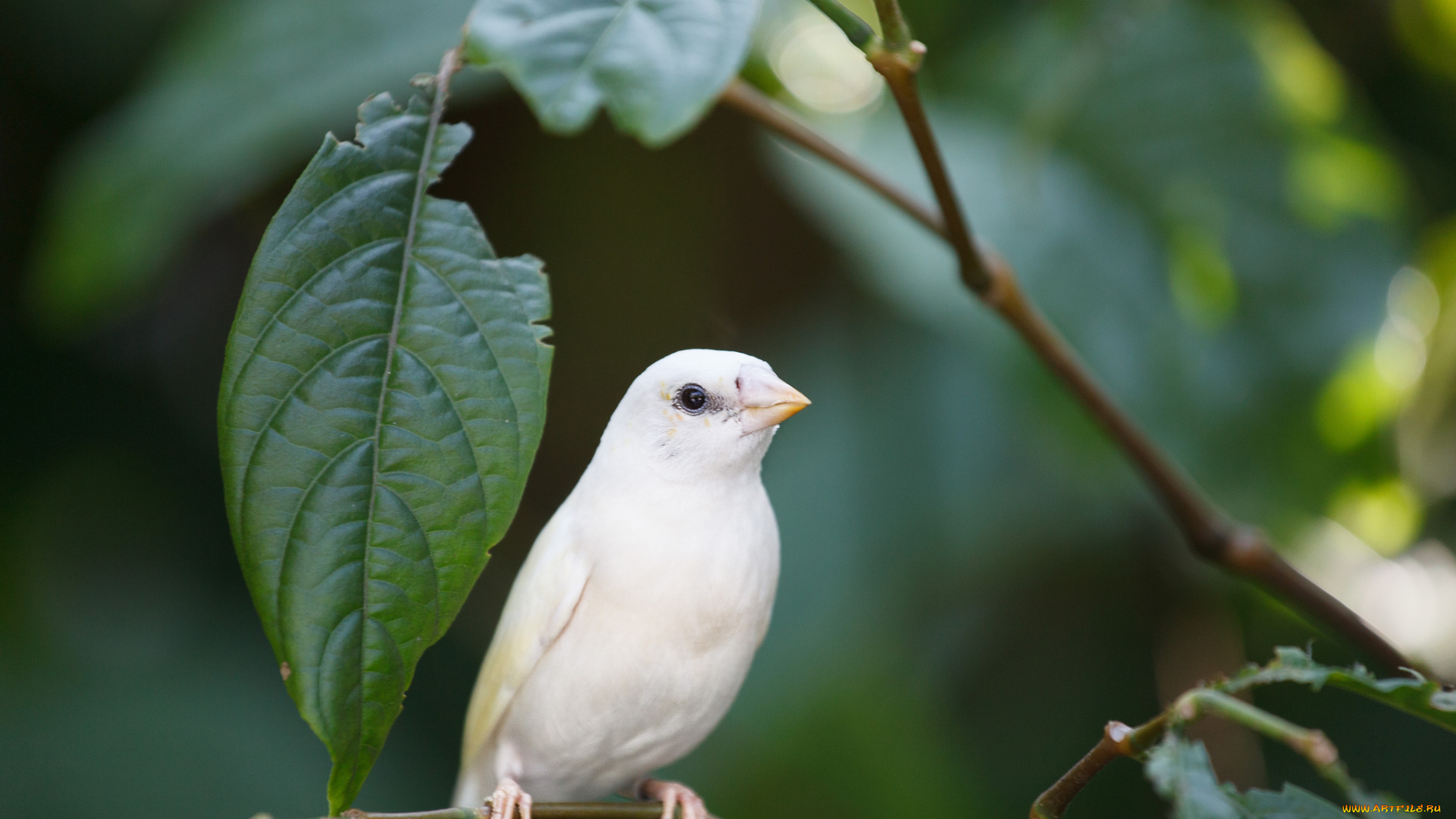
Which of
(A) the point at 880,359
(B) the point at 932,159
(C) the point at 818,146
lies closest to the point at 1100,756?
(B) the point at 932,159

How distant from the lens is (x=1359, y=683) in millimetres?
420

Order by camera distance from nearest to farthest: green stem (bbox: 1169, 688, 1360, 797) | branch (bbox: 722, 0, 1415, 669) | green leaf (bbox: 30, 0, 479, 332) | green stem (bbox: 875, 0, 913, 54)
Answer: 1. green stem (bbox: 1169, 688, 1360, 797)
2. green stem (bbox: 875, 0, 913, 54)
3. branch (bbox: 722, 0, 1415, 669)
4. green leaf (bbox: 30, 0, 479, 332)

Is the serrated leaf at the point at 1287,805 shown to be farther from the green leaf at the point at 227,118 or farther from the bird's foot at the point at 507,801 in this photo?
the green leaf at the point at 227,118

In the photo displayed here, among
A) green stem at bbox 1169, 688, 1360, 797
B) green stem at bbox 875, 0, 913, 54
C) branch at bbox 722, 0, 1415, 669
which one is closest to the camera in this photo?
green stem at bbox 1169, 688, 1360, 797

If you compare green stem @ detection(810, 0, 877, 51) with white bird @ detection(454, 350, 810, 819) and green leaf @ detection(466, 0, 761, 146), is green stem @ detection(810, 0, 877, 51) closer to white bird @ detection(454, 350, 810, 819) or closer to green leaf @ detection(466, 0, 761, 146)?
green leaf @ detection(466, 0, 761, 146)

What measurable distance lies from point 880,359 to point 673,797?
3.01 feet

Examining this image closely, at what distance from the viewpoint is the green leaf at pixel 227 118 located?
108cm

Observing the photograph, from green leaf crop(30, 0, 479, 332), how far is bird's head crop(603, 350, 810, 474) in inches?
29.0

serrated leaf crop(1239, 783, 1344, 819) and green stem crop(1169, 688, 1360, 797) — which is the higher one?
green stem crop(1169, 688, 1360, 797)

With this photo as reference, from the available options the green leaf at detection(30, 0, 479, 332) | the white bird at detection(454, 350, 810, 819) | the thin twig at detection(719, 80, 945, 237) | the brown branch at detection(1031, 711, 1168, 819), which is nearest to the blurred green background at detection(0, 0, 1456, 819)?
the green leaf at detection(30, 0, 479, 332)

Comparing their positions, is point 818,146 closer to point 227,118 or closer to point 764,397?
point 764,397

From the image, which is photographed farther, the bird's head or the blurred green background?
the blurred green background

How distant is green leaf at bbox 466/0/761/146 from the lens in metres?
0.40

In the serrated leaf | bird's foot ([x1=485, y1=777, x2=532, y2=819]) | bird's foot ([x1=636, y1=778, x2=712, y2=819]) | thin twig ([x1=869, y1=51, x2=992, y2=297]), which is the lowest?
bird's foot ([x1=636, y1=778, x2=712, y2=819])
